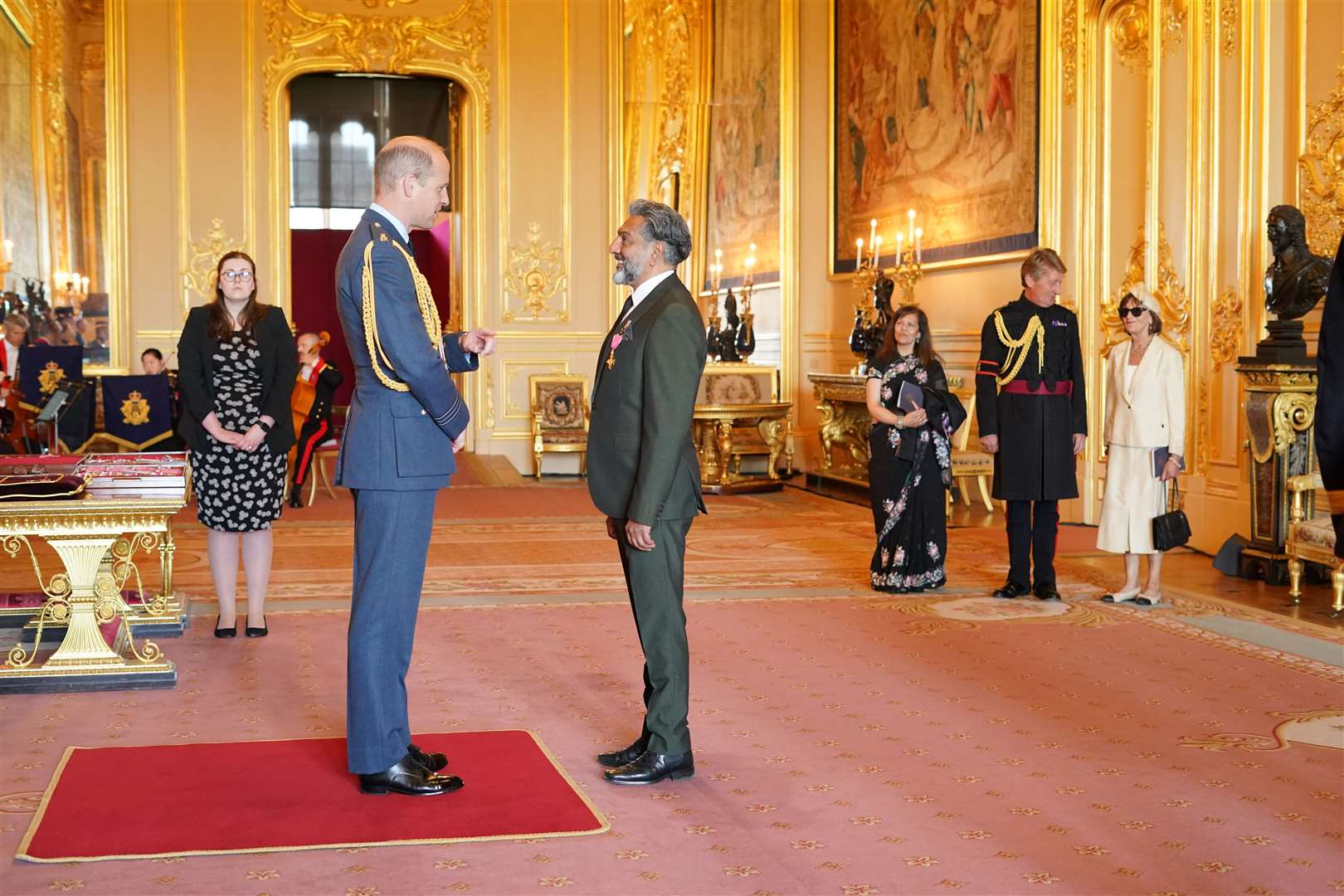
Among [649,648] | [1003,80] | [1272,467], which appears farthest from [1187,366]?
[649,648]

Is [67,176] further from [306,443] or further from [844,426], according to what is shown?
[844,426]

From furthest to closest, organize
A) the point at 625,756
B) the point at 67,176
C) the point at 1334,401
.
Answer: the point at 67,176 < the point at 625,756 < the point at 1334,401

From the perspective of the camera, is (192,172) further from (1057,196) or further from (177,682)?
(177,682)

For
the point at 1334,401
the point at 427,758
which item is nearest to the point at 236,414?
the point at 427,758

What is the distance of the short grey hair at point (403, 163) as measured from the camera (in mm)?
3703

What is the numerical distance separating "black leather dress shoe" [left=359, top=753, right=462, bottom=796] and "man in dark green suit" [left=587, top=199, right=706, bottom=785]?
472 millimetres

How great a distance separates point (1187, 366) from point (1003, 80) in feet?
10.2

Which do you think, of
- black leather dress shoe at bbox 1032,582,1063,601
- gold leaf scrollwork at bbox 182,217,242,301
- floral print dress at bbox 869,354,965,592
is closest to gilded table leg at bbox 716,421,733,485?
floral print dress at bbox 869,354,965,592

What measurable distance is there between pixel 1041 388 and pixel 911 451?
699 mm

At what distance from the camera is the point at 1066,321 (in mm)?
6973

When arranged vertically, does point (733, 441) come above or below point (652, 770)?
above

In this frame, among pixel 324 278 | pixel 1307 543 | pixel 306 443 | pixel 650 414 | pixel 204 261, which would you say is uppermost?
pixel 324 278

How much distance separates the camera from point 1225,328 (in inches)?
335

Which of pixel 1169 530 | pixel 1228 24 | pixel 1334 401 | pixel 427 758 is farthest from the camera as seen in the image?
pixel 1228 24
